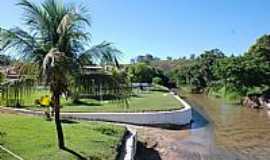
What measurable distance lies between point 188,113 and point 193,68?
61.5m

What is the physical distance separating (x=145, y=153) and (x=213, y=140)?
619cm

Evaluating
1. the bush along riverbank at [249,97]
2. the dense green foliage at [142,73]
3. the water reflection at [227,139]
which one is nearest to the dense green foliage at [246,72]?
the bush along riverbank at [249,97]

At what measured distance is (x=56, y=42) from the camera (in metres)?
13.7

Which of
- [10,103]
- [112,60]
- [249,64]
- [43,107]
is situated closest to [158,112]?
[43,107]

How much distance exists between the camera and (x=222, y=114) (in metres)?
39.8

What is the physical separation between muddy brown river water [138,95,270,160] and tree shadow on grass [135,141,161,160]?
91 mm

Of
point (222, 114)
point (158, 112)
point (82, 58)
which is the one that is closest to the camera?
point (82, 58)

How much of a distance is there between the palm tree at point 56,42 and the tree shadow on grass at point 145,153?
19.0 ft

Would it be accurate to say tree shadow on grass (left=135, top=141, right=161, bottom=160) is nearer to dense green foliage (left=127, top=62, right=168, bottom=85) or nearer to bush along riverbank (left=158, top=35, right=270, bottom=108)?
bush along riverbank (left=158, top=35, right=270, bottom=108)

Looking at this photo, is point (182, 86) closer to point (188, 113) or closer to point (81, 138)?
point (188, 113)

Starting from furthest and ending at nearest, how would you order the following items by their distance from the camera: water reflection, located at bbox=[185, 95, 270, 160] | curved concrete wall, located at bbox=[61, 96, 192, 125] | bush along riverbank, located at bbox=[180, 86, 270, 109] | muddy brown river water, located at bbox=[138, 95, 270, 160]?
bush along riverbank, located at bbox=[180, 86, 270, 109] → curved concrete wall, located at bbox=[61, 96, 192, 125] → water reflection, located at bbox=[185, 95, 270, 160] → muddy brown river water, located at bbox=[138, 95, 270, 160]

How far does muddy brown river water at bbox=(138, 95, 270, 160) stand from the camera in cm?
2044

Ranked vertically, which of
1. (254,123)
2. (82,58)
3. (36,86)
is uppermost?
(82,58)

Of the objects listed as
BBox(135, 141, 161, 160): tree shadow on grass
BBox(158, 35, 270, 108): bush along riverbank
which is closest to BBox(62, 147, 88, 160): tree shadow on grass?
BBox(135, 141, 161, 160): tree shadow on grass
